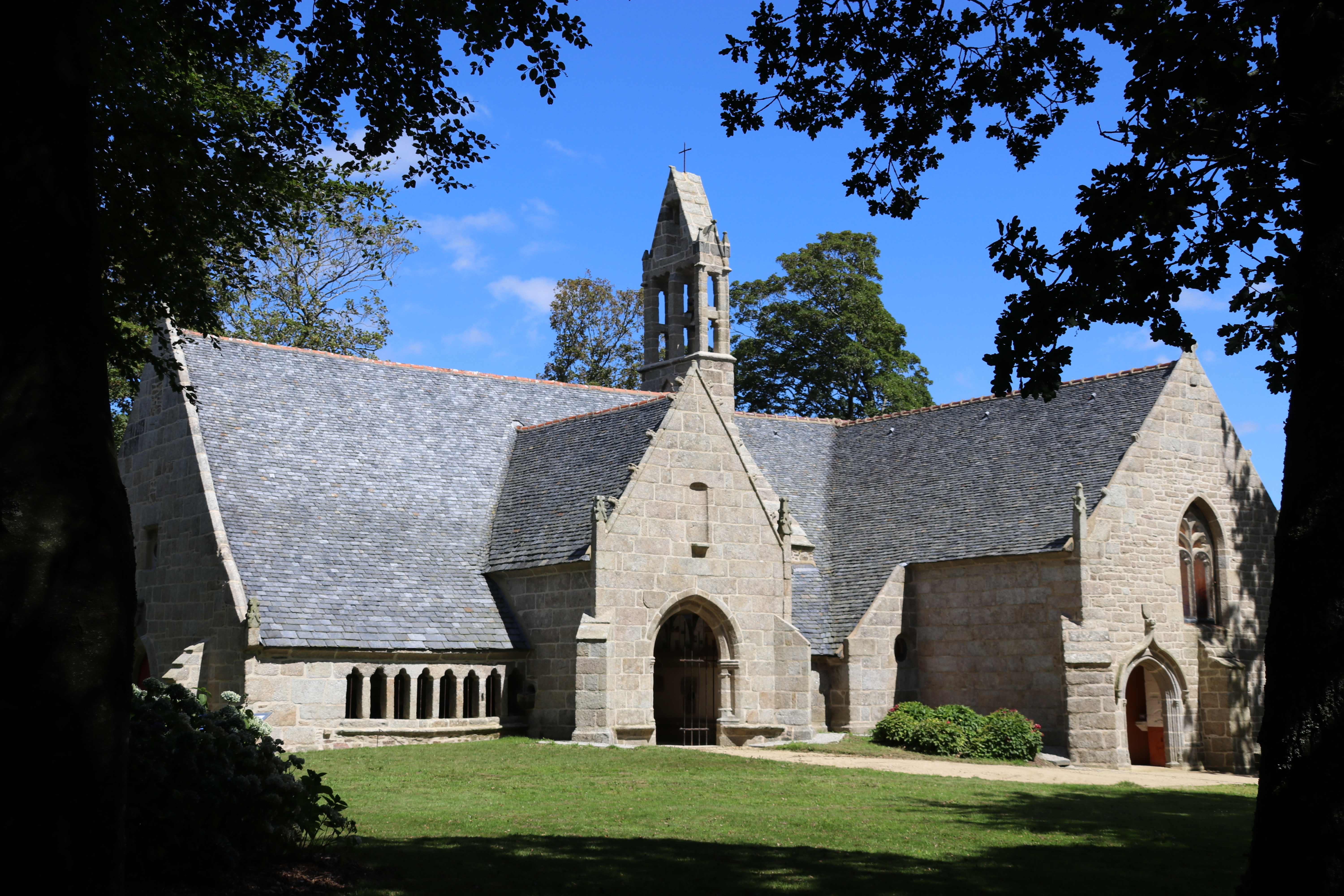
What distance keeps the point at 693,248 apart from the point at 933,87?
72.6ft

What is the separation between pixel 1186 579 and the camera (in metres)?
29.4

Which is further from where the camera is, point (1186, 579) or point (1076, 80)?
point (1186, 579)

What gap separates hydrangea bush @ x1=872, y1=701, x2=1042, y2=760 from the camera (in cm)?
2623

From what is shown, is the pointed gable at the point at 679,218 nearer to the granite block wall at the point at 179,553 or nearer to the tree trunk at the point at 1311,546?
the granite block wall at the point at 179,553

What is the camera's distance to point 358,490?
27438 mm

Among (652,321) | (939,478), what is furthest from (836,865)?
(652,321)

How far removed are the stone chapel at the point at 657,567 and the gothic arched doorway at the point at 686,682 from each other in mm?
103

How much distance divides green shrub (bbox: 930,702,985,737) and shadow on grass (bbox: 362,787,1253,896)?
471 inches

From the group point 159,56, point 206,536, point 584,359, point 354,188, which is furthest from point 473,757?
point 584,359

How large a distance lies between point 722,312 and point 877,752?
14104 mm

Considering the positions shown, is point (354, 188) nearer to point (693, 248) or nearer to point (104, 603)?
point (693, 248)

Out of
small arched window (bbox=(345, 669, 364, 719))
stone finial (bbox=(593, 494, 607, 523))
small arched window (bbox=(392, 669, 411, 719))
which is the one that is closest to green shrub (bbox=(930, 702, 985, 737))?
stone finial (bbox=(593, 494, 607, 523))

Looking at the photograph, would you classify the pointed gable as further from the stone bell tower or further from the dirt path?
the dirt path

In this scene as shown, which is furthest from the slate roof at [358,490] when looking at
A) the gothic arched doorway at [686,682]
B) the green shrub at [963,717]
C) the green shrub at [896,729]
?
the green shrub at [963,717]
